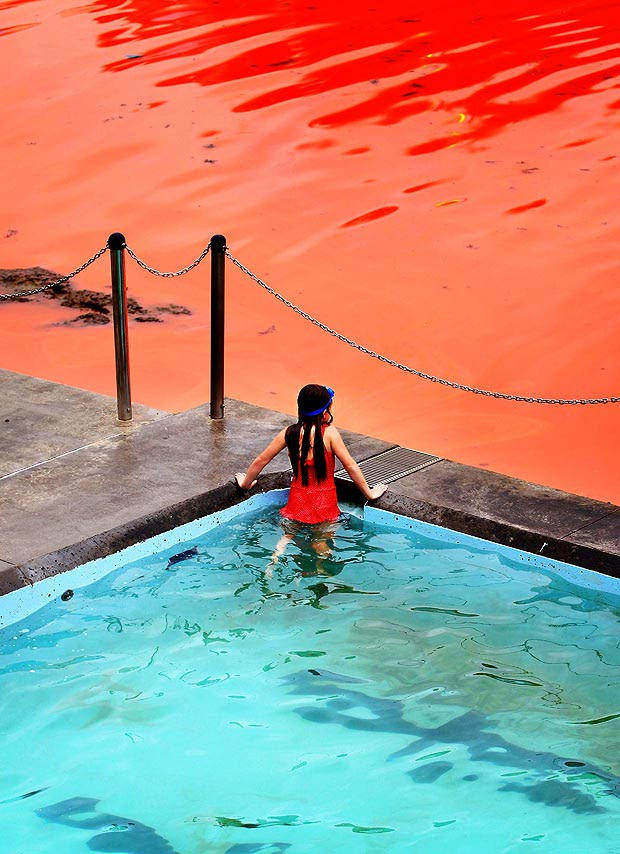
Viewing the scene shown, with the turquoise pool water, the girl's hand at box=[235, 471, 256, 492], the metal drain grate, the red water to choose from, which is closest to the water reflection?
the red water

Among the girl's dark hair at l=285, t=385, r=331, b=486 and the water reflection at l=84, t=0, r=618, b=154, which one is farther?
the water reflection at l=84, t=0, r=618, b=154

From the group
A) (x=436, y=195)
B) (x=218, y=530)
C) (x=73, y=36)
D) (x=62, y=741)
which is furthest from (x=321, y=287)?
(x=73, y=36)

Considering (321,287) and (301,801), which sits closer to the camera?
(301,801)

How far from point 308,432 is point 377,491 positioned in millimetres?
583

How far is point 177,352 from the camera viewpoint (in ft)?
35.1

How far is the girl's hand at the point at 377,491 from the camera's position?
689 cm

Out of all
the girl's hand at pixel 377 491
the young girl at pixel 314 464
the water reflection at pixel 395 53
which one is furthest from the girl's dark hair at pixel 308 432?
the water reflection at pixel 395 53

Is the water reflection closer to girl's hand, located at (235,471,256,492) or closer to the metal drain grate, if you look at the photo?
the metal drain grate

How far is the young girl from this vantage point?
667cm

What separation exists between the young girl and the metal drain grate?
21 centimetres

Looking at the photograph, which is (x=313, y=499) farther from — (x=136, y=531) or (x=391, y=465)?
(x=136, y=531)

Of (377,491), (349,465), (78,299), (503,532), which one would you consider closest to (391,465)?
(377,491)

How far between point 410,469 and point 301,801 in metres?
2.82

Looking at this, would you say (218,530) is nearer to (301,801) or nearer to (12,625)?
(12,625)
